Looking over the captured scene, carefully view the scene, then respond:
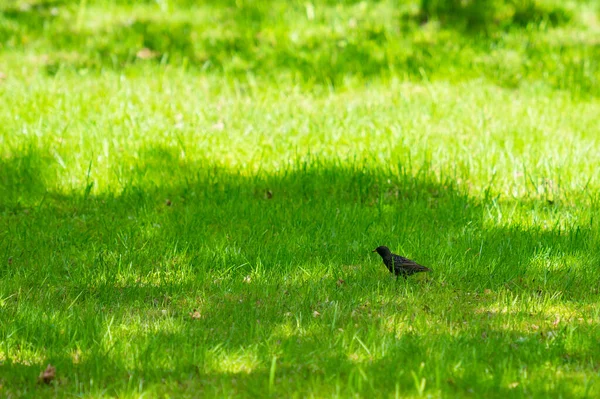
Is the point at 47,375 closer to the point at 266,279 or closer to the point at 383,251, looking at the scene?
the point at 266,279

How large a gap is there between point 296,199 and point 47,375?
299 cm

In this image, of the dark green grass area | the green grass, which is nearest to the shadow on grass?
the green grass

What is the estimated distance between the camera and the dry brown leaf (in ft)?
11.8

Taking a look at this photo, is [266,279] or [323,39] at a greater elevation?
[323,39]

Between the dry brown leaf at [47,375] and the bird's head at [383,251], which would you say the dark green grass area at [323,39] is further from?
the dry brown leaf at [47,375]

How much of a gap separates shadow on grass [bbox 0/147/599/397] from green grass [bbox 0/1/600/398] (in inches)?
0.7

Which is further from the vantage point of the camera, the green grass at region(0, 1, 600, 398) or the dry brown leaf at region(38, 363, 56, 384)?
the green grass at region(0, 1, 600, 398)

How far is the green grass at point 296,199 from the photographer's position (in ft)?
12.4

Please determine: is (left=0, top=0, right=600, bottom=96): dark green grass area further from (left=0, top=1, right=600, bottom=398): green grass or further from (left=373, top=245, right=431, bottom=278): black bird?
(left=373, top=245, right=431, bottom=278): black bird

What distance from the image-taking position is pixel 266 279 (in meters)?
4.80

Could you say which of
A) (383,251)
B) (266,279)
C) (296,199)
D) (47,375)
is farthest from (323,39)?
(47,375)

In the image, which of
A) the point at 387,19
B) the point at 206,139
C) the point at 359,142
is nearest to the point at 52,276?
the point at 206,139

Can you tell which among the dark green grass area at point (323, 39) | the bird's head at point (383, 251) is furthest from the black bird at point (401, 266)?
the dark green grass area at point (323, 39)

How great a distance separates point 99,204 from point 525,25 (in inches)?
252
